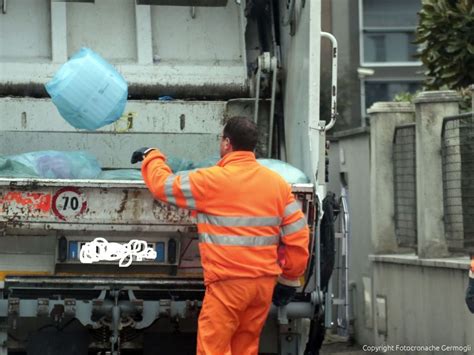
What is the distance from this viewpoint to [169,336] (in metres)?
6.16

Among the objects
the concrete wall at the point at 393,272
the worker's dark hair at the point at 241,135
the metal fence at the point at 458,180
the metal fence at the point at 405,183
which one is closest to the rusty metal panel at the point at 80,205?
the worker's dark hair at the point at 241,135

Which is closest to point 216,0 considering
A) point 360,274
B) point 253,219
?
point 253,219

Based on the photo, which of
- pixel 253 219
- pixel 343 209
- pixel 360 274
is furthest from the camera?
pixel 360 274

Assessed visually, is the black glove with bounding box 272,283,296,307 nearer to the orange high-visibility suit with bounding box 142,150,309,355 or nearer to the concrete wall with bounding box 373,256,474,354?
the orange high-visibility suit with bounding box 142,150,309,355

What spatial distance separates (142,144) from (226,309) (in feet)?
5.84

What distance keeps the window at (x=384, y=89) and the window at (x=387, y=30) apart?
0.42m

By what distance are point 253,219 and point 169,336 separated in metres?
0.98

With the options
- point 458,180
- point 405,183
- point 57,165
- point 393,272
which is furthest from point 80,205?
point 405,183

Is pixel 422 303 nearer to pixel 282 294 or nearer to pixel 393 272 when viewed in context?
pixel 393 272

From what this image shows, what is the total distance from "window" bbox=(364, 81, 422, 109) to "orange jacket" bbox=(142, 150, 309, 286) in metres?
19.9

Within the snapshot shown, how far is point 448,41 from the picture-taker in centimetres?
1083

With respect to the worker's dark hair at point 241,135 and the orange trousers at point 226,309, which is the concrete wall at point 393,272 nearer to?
the orange trousers at point 226,309

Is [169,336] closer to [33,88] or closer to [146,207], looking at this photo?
[146,207]

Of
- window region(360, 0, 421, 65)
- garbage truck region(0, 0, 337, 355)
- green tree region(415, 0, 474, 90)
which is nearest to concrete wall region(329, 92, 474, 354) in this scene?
green tree region(415, 0, 474, 90)
